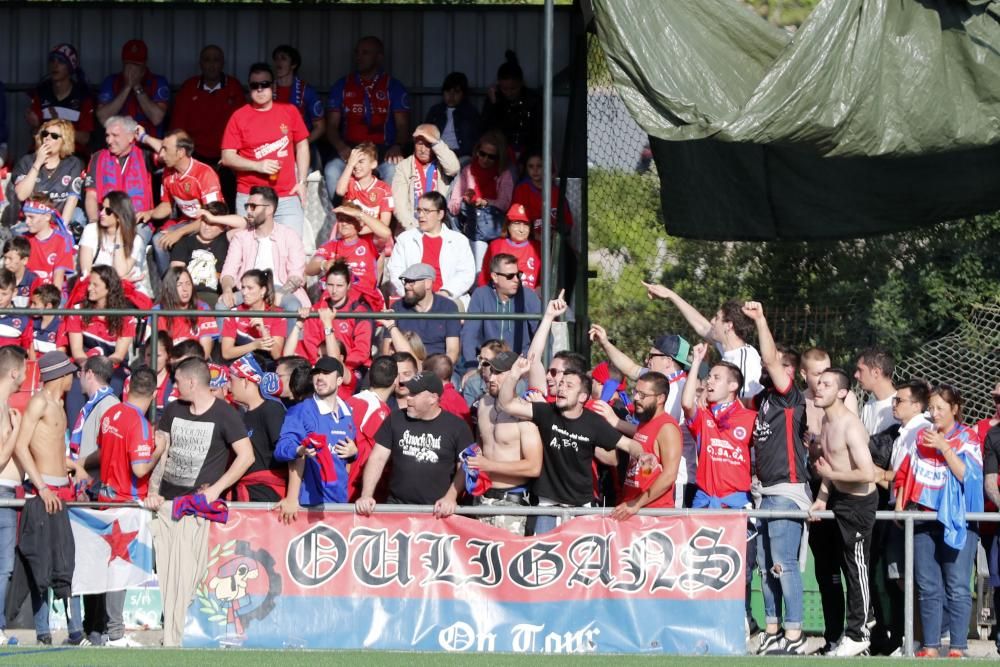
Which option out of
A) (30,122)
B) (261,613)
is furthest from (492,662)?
(30,122)

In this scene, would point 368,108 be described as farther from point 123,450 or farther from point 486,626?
point 486,626

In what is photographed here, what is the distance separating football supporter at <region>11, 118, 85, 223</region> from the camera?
1455 cm

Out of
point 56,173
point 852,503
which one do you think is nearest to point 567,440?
point 852,503

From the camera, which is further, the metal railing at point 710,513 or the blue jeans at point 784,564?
the blue jeans at point 784,564

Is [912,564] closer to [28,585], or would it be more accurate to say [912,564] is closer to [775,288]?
[28,585]

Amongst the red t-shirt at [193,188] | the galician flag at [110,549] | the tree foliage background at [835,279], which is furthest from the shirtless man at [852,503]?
the tree foliage background at [835,279]

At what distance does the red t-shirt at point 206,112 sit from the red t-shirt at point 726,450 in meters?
6.20

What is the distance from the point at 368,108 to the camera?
14.9 meters

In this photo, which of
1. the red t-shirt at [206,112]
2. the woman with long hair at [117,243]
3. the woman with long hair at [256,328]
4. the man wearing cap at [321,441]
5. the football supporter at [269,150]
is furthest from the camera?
the red t-shirt at [206,112]

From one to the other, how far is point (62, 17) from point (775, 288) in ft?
35.6

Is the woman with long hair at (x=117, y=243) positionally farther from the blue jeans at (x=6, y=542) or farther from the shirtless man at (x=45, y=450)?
the blue jeans at (x=6, y=542)

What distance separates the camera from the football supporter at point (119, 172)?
565 inches

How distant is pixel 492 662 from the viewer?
9469mm

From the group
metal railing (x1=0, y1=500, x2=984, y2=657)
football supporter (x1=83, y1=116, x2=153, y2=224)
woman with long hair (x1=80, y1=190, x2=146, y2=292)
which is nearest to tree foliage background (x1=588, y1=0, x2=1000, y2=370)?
football supporter (x1=83, y1=116, x2=153, y2=224)
